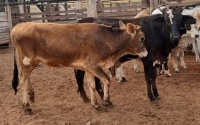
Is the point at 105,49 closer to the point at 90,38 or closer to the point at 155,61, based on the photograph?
the point at 90,38

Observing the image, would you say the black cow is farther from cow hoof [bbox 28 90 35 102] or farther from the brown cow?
cow hoof [bbox 28 90 35 102]

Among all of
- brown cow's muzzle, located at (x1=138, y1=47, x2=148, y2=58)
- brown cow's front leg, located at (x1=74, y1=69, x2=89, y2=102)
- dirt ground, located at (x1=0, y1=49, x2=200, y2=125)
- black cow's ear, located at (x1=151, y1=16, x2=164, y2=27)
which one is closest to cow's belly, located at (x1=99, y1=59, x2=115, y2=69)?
brown cow's muzzle, located at (x1=138, y1=47, x2=148, y2=58)

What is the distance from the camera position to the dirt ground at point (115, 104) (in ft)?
17.4

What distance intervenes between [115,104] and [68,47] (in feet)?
5.00

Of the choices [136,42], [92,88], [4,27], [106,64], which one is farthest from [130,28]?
[4,27]

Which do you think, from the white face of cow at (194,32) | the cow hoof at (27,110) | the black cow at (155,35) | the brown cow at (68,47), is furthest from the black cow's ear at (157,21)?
the cow hoof at (27,110)

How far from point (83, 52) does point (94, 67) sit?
1.06 feet

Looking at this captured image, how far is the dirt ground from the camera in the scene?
5.31 meters

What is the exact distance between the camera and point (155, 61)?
6.64 meters

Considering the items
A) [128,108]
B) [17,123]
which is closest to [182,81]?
[128,108]

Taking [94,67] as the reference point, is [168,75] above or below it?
below

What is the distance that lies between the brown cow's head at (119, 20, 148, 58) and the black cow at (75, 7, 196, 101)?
52cm

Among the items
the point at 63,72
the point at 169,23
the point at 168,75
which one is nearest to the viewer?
the point at 169,23

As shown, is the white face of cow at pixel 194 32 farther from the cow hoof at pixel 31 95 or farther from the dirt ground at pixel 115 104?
the cow hoof at pixel 31 95
